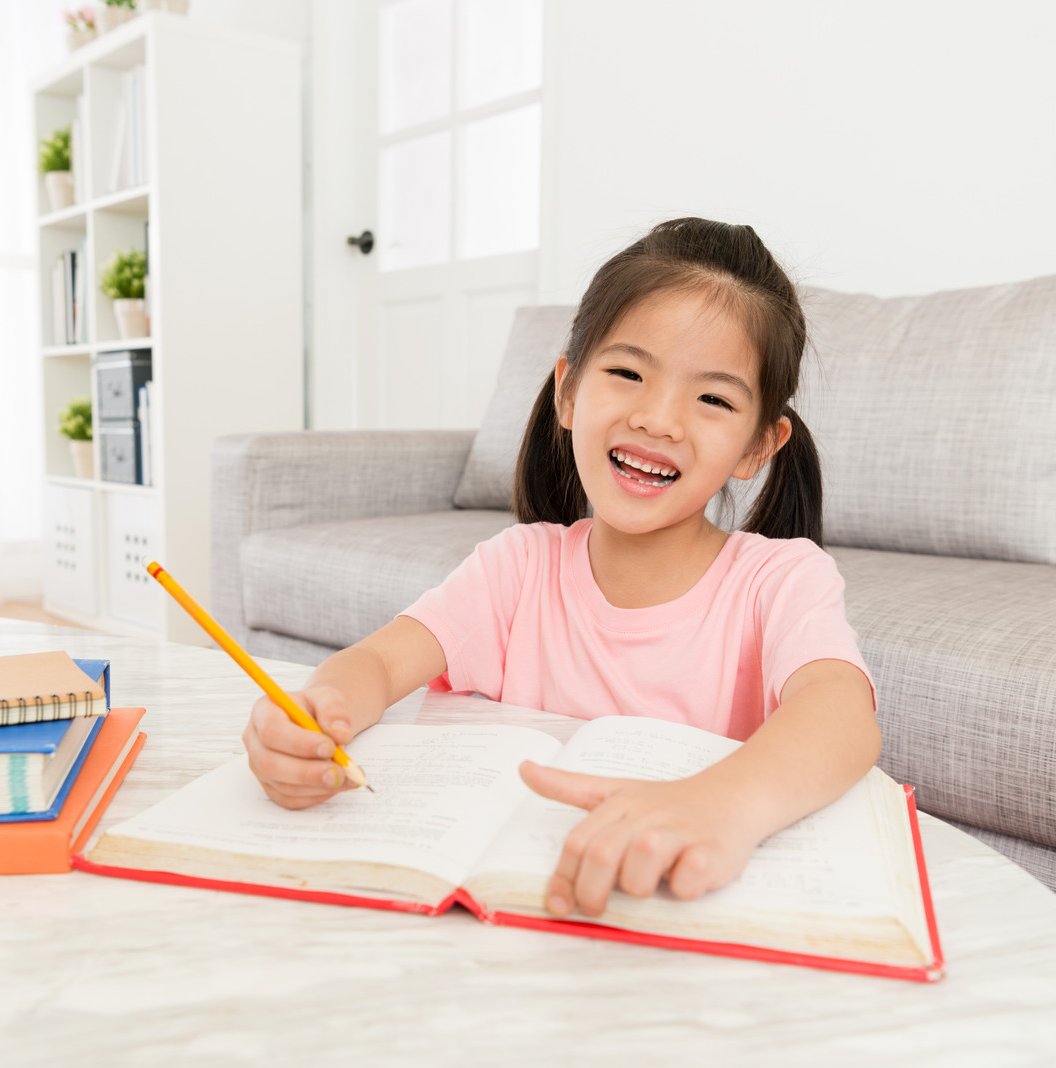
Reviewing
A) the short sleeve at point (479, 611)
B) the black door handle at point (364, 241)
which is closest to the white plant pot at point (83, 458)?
the black door handle at point (364, 241)

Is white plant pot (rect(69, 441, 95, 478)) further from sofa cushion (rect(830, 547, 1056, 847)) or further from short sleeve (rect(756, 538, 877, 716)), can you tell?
short sleeve (rect(756, 538, 877, 716))

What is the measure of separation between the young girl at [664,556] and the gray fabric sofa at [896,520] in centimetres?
23

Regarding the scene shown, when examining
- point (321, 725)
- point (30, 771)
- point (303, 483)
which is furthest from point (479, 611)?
point (303, 483)

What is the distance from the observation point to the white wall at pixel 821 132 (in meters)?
1.87

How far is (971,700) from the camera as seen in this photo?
103 centimetres

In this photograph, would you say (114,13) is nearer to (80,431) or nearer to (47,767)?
(80,431)

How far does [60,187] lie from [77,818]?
3.32 meters

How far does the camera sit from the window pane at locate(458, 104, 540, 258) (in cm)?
290

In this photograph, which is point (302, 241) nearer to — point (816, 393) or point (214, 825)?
point (816, 393)

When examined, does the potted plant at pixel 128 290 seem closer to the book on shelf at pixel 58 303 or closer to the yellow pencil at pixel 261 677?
the book on shelf at pixel 58 303

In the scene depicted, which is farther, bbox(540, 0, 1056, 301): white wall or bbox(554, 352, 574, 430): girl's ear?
bbox(540, 0, 1056, 301): white wall

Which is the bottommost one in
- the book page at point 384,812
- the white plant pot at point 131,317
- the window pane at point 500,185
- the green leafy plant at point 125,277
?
the book page at point 384,812

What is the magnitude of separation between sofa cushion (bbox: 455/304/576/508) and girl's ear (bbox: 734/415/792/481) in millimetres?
1165

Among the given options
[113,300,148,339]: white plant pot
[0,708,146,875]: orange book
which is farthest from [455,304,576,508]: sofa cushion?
[0,708,146,875]: orange book
